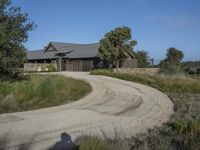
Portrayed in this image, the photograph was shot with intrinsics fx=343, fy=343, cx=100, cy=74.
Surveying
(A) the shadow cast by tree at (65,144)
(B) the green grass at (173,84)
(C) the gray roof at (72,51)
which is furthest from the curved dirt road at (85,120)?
(C) the gray roof at (72,51)

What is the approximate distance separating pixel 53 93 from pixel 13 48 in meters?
3.75

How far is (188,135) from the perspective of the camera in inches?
368

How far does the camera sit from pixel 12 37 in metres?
19.9

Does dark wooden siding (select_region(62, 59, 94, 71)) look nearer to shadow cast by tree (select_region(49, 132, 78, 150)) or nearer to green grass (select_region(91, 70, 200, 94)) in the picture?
green grass (select_region(91, 70, 200, 94))

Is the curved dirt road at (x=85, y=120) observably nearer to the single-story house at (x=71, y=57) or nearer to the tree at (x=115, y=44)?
the tree at (x=115, y=44)

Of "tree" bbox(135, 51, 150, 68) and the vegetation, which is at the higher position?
"tree" bbox(135, 51, 150, 68)

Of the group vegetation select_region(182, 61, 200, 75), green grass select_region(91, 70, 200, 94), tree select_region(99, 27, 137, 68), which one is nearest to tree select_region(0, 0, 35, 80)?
green grass select_region(91, 70, 200, 94)

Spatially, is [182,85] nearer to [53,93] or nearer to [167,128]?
[53,93]

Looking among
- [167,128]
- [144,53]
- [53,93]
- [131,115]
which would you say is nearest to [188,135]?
[167,128]

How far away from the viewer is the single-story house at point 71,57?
174 feet

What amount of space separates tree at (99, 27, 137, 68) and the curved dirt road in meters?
28.8

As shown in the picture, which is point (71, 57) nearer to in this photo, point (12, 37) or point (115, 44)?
point (115, 44)

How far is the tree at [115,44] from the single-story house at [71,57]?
412cm

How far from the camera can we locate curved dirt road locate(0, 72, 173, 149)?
9820mm
